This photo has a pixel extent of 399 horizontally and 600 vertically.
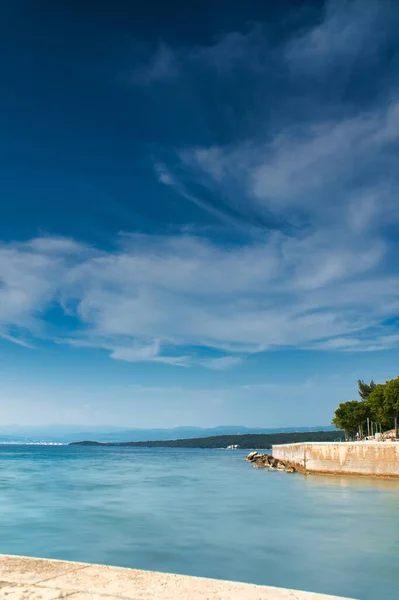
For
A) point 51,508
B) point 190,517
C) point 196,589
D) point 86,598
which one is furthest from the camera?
point 51,508

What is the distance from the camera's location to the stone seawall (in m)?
35.8

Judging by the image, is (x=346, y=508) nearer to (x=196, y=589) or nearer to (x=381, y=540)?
(x=381, y=540)

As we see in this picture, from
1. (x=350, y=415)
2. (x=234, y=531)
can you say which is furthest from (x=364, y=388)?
(x=234, y=531)

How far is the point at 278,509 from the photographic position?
84.2ft

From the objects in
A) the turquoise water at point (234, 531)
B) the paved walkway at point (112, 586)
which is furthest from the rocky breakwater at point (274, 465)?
the paved walkway at point (112, 586)

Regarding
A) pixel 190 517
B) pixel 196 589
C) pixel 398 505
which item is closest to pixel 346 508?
pixel 398 505

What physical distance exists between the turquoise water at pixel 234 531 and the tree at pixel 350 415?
34.9 m

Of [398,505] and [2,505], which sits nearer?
[398,505]

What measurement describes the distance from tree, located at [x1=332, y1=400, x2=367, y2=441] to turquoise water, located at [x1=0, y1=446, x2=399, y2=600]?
34.9 meters

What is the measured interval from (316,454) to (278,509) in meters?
19.3

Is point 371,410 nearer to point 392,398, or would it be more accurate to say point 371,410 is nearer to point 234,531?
point 392,398

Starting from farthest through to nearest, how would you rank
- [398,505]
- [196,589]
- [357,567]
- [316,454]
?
[316,454]
[398,505]
[357,567]
[196,589]

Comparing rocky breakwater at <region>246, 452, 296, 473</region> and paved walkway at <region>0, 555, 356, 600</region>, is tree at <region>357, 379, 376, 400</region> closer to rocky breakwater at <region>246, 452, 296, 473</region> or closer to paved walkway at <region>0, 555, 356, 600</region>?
rocky breakwater at <region>246, 452, 296, 473</region>

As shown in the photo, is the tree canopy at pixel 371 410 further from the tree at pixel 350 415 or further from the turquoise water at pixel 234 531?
the turquoise water at pixel 234 531
